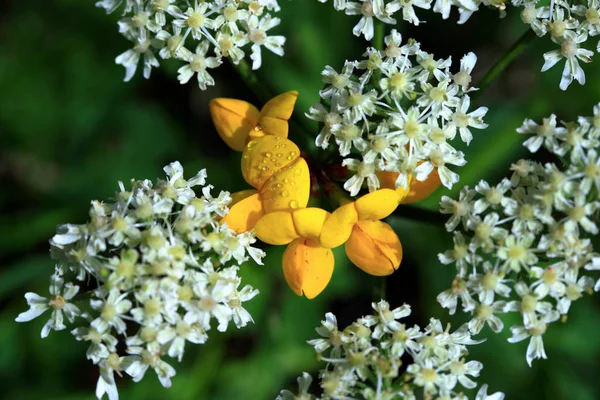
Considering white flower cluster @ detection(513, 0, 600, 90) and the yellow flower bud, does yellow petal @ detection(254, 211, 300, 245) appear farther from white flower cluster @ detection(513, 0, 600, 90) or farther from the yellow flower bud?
white flower cluster @ detection(513, 0, 600, 90)

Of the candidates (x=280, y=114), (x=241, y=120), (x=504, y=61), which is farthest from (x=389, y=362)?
(x=504, y=61)

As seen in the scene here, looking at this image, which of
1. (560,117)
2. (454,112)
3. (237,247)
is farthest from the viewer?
(560,117)

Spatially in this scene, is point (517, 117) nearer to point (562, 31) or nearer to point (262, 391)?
point (562, 31)

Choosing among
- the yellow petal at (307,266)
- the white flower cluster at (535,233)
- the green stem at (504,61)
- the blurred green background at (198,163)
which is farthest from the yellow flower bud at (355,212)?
the blurred green background at (198,163)

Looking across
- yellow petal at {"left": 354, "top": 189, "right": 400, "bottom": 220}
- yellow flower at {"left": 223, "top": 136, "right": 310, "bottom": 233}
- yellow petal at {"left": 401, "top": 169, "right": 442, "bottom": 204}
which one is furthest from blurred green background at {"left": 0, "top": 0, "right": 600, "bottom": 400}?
yellow flower at {"left": 223, "top": 136, "right": 310, "bottom": 233}

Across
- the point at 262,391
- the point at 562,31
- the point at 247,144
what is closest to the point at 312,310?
the point at 262,391

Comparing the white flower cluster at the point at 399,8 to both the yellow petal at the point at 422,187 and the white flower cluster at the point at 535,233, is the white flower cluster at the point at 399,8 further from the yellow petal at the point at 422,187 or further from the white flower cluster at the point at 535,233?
the yellow petal at the point at 422,187

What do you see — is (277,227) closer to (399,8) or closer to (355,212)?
(355,212)

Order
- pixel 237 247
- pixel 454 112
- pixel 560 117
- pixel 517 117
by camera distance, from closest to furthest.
Result: pixel 237 247 < pixel 454 112 < pixel 517 117 < pixel 560 117
